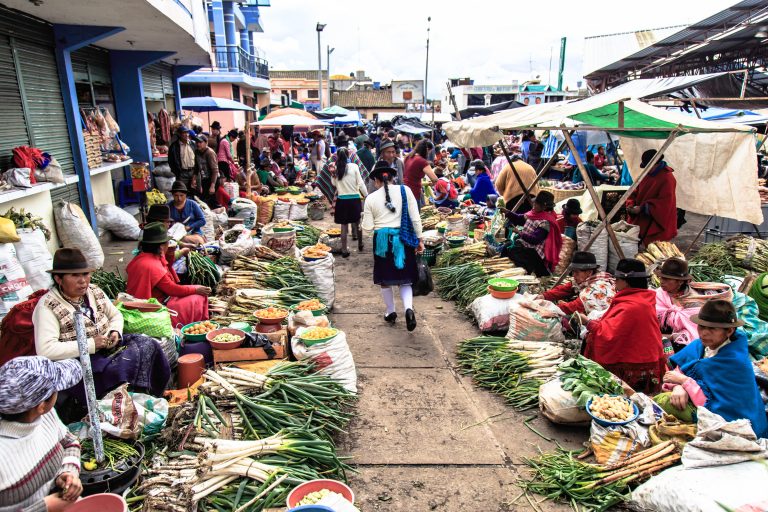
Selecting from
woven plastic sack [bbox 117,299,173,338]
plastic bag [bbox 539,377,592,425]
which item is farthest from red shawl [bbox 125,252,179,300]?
plastic bag [bbox 539,377,592,425]

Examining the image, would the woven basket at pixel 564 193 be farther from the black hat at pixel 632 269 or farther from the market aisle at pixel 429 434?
the black hat at pixel 632 269

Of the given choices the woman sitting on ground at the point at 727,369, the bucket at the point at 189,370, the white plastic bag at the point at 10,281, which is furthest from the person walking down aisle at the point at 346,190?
the woman sitting on ground at the point at 727,369

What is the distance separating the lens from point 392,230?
593cm

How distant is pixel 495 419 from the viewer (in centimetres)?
434

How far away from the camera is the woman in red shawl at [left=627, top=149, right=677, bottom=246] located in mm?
7145

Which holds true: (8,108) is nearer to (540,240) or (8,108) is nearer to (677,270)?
(540,240)

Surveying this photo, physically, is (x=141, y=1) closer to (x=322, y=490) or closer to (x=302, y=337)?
(x=302, y=337)

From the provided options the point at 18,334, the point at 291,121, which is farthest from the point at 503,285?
the point at 291,121

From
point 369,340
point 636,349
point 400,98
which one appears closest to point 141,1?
point 369,340

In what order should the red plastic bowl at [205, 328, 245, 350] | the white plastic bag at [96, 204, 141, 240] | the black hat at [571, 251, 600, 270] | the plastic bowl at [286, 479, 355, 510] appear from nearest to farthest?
the plastic bowl at [286, 479, 355, 510] < the red plastic bowl at [205, 328, 245, 350] < the black hat at [571, 251, 600, 270] < the white plastic bag at [96, 204, 141, 240]

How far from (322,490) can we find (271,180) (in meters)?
11.4

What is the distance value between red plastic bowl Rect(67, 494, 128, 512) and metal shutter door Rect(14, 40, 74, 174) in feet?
20.3

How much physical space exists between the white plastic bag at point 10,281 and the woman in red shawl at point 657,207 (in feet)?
23.9

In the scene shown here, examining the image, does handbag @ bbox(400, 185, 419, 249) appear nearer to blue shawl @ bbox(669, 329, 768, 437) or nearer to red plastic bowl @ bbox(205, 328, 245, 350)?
red plastic bowl @ bbox(205, 328, 245, 350)
